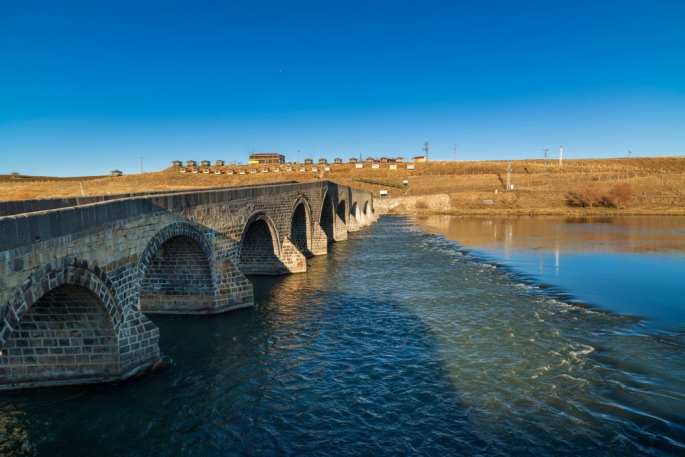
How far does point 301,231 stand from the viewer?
3688 cm

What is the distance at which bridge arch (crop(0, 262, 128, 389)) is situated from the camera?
12.1 meters

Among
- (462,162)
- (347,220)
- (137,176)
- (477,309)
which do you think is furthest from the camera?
(462,162)

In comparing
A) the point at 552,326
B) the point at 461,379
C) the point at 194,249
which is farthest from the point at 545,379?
the point at 194,249

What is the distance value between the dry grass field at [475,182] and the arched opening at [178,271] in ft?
157

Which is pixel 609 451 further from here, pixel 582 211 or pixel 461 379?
pixel 582 211

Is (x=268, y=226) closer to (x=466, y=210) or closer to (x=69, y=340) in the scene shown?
(x=69, y=340)

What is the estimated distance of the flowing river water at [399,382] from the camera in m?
11.0

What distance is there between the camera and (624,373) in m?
14.4

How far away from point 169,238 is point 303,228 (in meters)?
20.5

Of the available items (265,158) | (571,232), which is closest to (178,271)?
(571,232)

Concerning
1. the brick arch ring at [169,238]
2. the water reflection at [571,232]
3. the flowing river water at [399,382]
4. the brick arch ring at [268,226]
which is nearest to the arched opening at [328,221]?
the water reflection at [571,232]

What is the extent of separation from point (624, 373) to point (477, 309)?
7.59 metres

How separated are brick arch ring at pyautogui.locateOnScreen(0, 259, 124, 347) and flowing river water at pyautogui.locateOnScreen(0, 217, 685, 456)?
2415 mm

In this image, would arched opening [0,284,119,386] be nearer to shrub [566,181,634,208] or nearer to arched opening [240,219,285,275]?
arched opening [240,219,285,275]
